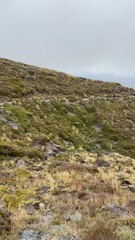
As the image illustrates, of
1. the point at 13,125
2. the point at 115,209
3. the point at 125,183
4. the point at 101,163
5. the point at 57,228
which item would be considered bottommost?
the point at 101,163

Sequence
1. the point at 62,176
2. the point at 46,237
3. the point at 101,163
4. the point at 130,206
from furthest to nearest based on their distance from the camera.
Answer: the point at 101,163 → the point at 62,176 → the point at 130,206 → the point at 46,237

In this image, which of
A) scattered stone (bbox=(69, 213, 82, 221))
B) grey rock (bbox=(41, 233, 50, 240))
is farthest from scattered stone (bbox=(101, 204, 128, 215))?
grey rock (bbox=(41, 233, 50, 240))

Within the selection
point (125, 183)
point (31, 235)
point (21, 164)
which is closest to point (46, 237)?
point (31, 235)

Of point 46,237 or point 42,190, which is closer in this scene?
point 46,237

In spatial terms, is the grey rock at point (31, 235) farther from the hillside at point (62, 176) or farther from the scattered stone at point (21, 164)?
the scattered stone at point (21, 164)

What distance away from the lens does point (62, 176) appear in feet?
69.7

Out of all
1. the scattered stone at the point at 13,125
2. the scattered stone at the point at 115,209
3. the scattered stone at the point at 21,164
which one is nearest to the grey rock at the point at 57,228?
the scattered stone at the point at 115,209

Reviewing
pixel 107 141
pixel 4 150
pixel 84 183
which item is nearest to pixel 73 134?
pixel 107 141

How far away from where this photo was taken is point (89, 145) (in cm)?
5488

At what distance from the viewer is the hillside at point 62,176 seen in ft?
39.3

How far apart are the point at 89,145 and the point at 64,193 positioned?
3812cm

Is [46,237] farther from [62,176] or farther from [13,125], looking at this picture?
[13,125]

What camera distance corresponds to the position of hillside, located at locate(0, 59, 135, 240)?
12.0 metres

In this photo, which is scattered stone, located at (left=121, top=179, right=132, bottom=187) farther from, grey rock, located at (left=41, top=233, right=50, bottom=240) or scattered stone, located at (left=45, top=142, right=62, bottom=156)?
scattered stone, located at (left=45, top=142, right=62, bottom=156)
